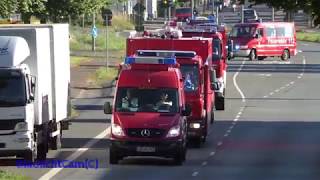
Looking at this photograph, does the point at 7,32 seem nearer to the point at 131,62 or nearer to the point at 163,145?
the point at 131,62

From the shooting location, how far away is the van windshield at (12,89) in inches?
813

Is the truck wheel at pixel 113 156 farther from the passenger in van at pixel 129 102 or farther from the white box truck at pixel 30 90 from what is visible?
the white box truck at pixel 30 90

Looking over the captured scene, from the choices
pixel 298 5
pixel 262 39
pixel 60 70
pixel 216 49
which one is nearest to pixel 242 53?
pixel 262 39

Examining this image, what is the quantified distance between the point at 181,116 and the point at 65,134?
747 centimetres

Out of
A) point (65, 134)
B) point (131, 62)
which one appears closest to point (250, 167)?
point (131, 62)

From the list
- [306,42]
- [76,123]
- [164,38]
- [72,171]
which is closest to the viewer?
[72,171]

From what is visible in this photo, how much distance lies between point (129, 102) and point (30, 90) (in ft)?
8.07

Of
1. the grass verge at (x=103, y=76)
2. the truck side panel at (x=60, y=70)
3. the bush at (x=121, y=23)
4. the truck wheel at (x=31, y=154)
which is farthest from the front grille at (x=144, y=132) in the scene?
the bush at (x=121, y=23)

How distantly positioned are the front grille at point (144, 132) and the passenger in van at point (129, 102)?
2.28ft

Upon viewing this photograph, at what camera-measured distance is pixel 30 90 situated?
820 inches

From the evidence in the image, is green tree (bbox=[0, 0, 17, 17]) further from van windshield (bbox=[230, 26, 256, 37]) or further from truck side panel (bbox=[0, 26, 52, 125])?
van windshield (bbox=[230, 26, 256, 37])

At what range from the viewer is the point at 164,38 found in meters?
27.4

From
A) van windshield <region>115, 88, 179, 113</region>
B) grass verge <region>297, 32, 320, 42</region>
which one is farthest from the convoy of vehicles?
van windshield <region>115, 88, 179, 113</region>

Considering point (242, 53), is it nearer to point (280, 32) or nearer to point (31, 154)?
point (280, 32)
